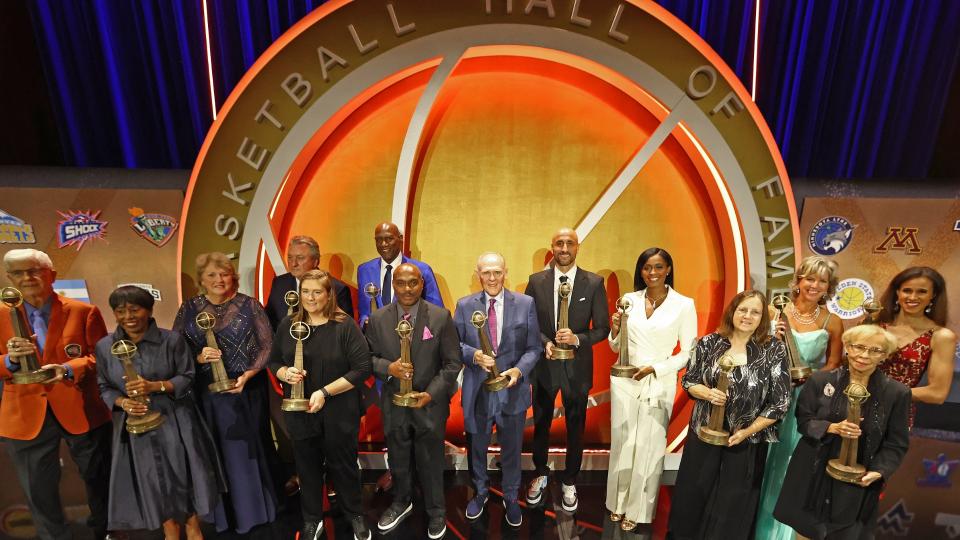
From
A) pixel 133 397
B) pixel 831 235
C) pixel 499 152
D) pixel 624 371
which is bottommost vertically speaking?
pixel 133 397

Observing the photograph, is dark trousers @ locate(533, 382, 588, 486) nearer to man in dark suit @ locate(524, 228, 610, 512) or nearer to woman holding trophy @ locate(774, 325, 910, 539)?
man in dark suit @ locate(524, 228, 610, 512)

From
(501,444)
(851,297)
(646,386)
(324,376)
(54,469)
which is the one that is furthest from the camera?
(851,297)

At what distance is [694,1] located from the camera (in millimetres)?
5043

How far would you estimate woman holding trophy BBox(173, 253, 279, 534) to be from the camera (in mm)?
3631

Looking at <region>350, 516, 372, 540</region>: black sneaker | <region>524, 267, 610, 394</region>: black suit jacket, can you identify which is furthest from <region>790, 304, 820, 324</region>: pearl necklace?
<region>350, 516, 372, 540</region>: black sneaker

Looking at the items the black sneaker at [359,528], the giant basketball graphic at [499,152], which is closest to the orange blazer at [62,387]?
the giant basketball graphic at [499,152]

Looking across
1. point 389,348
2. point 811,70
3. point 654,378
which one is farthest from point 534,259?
point 811,70

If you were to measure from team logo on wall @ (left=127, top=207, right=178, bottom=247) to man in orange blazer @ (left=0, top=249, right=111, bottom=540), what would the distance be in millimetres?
1514

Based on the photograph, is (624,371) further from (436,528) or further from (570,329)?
(436,528)

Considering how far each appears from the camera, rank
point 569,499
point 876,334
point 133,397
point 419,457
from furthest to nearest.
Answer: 1. point 569,499
2. point 419,457
3. point 133,397
4. point 876,334

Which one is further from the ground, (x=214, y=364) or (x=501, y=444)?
(x=214, y=364)

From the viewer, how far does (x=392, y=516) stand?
4.09 metres

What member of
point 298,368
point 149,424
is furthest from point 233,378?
point 298,368

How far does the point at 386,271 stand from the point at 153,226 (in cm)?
264
